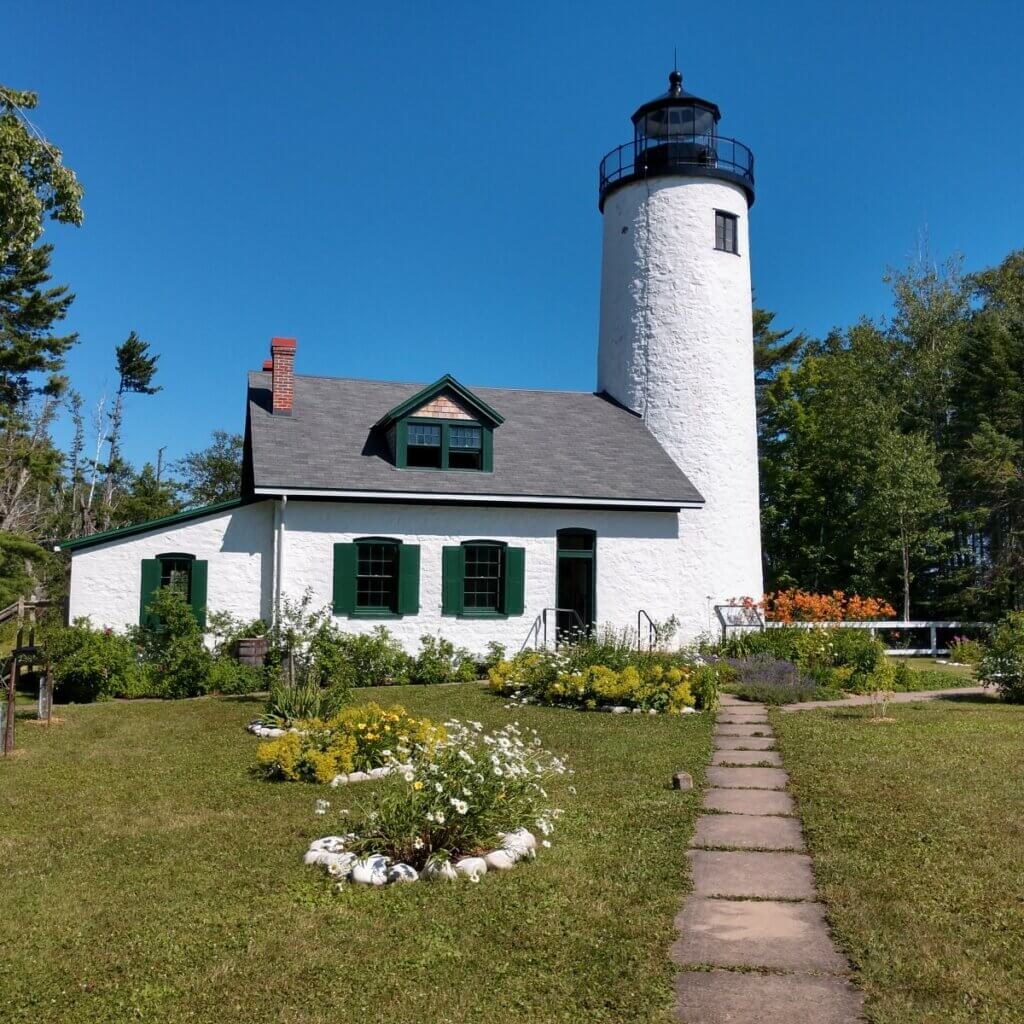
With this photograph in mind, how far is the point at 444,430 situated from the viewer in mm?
18562

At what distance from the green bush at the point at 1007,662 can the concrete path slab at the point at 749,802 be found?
829 centimetres

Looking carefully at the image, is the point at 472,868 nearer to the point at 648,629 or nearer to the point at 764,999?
the point at 764,999

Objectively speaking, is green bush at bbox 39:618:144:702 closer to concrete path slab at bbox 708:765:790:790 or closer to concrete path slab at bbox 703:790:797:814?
concrete path slab at bbox 708:765:790:790

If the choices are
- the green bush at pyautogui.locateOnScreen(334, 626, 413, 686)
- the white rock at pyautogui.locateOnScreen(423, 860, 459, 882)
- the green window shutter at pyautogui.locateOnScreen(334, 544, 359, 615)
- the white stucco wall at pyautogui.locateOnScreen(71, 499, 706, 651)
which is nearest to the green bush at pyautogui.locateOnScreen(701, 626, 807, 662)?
the white stucco wall at pyautogui.locateOnScreen(71, 499, 706, 651)

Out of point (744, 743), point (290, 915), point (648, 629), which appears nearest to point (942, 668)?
point (648, 629)

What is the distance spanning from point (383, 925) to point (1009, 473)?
26385 millimetres

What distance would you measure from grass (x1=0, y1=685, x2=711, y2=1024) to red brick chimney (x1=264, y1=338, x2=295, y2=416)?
1121 centimetres

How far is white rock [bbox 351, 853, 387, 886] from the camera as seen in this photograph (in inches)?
228

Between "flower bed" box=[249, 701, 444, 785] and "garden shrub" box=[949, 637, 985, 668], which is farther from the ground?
"garden shrub" box=[949, 637, 985, 668]

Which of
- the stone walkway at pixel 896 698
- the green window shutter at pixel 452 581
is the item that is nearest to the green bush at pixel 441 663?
the green window shutter at pixel 452 581

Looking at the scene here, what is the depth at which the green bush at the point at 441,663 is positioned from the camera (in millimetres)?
16953

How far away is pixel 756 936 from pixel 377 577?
13.1 metres

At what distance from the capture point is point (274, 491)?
16406 millimetres

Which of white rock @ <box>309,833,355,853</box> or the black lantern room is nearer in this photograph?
white rock @ <box>309,833,355,853</box>
